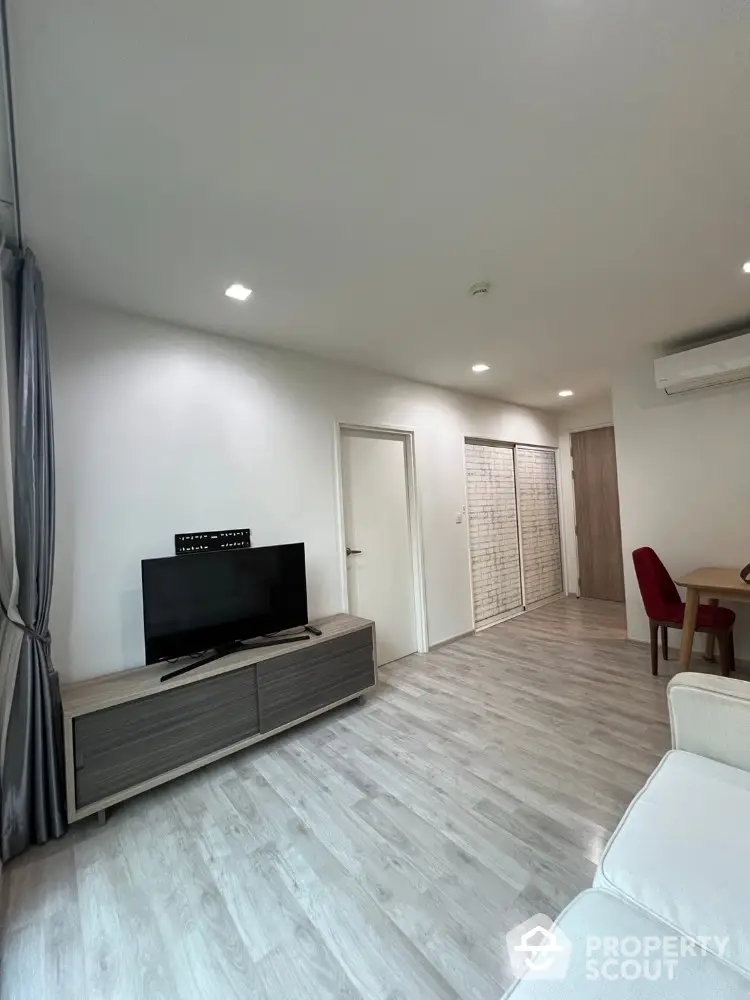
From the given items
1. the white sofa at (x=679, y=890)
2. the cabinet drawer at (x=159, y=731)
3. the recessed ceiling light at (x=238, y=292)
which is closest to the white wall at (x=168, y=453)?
the cabinet drawer at (x=159, y=731)

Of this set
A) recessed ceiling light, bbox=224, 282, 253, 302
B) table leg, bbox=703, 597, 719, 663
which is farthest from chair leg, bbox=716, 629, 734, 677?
recessed ceiling light, bbox=224, 282, 253, 302

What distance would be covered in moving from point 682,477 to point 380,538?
106 inches

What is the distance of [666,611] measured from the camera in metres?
3.12

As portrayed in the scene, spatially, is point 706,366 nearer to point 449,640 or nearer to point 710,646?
point 710,646

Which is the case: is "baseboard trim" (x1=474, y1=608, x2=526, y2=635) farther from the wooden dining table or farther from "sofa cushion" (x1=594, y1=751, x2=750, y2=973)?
"sofa cushion" (x1=594, y1=751, x2=750, y2=973)

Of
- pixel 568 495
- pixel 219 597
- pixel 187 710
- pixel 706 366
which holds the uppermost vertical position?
pixel 706 366

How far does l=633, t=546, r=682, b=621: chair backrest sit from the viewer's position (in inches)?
124

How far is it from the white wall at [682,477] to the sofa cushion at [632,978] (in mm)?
3376

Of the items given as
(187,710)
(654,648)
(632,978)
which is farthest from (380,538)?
(632,978)

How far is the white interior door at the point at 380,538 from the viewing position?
3.48m

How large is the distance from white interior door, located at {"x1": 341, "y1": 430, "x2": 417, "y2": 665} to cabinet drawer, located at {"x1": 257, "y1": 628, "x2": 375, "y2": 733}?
0.58 m

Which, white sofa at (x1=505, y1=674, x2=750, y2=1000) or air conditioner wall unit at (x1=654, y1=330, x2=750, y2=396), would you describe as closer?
white sofa at (x1=505, y1=674, x2=750, y2=1000)

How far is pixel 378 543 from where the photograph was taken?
367 centimetres

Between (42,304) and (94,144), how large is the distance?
893 mm
